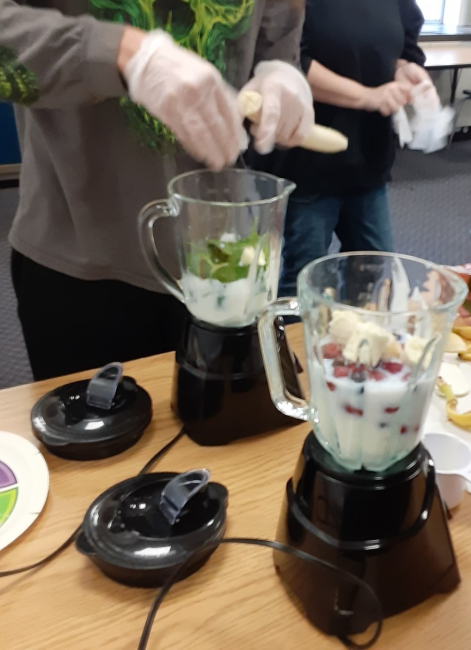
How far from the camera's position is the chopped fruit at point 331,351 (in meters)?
0.52

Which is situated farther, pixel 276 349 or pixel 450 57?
pixel 450 57

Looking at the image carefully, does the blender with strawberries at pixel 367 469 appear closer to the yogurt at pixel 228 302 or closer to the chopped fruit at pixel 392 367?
the chopped fruit at pixel 392 367

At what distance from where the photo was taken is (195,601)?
53 cm

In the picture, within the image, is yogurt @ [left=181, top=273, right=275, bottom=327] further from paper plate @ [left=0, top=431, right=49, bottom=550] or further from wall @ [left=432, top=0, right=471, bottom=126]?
wall @ [left=432, top=0, right=471, bottom=126]

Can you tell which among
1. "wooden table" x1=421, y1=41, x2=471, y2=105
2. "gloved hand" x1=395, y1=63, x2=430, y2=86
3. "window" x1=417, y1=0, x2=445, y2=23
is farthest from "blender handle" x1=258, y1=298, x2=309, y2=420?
"window" x1=417, y1=0, x2=445, y2=23

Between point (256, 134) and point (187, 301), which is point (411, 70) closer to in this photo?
point (256, 134)

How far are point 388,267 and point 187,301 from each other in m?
0.25

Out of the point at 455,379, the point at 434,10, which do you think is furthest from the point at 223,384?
the point at 434,10

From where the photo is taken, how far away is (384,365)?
51cm

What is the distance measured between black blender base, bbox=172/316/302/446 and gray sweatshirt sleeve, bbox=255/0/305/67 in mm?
481

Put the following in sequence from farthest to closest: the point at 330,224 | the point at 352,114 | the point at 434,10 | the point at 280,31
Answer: the point at 434,10 < the point at 330,224 < the point at 352,114 < the point at 280,31

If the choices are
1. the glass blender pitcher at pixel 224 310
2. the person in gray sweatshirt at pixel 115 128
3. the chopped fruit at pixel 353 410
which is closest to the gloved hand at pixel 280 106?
the person in gray sweatshirt at pixel 115 128

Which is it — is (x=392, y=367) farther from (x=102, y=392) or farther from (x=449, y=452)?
(x=102, y=392)

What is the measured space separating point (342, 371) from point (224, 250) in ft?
0.87
